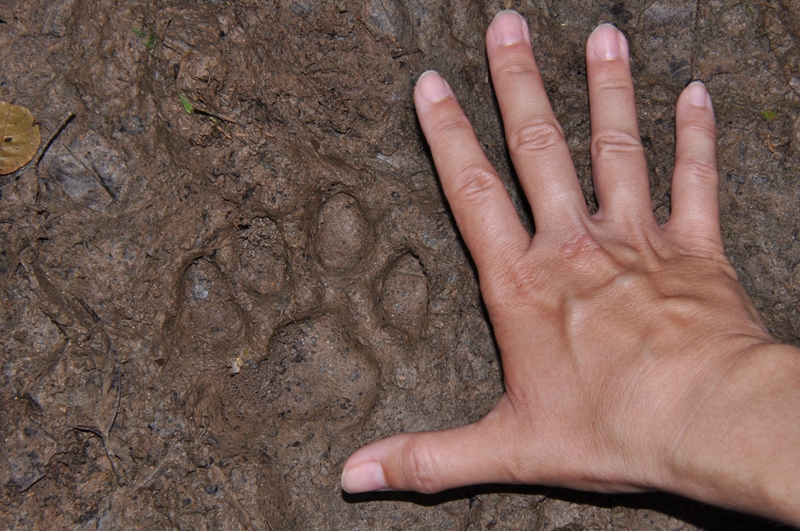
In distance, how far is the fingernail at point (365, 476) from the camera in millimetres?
1882

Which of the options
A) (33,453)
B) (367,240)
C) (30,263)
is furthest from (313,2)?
(33,453)

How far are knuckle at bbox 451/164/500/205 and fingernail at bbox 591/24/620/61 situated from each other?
1.92 ft

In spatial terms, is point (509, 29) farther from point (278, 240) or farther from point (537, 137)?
point (278, 240)

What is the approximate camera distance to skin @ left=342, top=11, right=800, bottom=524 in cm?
147

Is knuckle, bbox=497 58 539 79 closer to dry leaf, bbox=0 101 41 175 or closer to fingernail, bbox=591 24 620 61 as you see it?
fingernail, bbox=591 24 620 61

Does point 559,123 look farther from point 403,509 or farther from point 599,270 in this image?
point 403,509

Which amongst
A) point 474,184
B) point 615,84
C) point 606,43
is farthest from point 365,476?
point 606,43

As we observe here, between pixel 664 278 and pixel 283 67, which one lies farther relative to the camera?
pixel 283 67

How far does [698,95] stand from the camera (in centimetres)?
207

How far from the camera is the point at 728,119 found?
2.18 meters

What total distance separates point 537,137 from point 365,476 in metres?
1.22

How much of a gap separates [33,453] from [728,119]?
2.68 meters

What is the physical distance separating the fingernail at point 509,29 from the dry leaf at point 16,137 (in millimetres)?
1569

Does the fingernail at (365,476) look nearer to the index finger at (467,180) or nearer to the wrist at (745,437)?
the index finger at (467,180)
